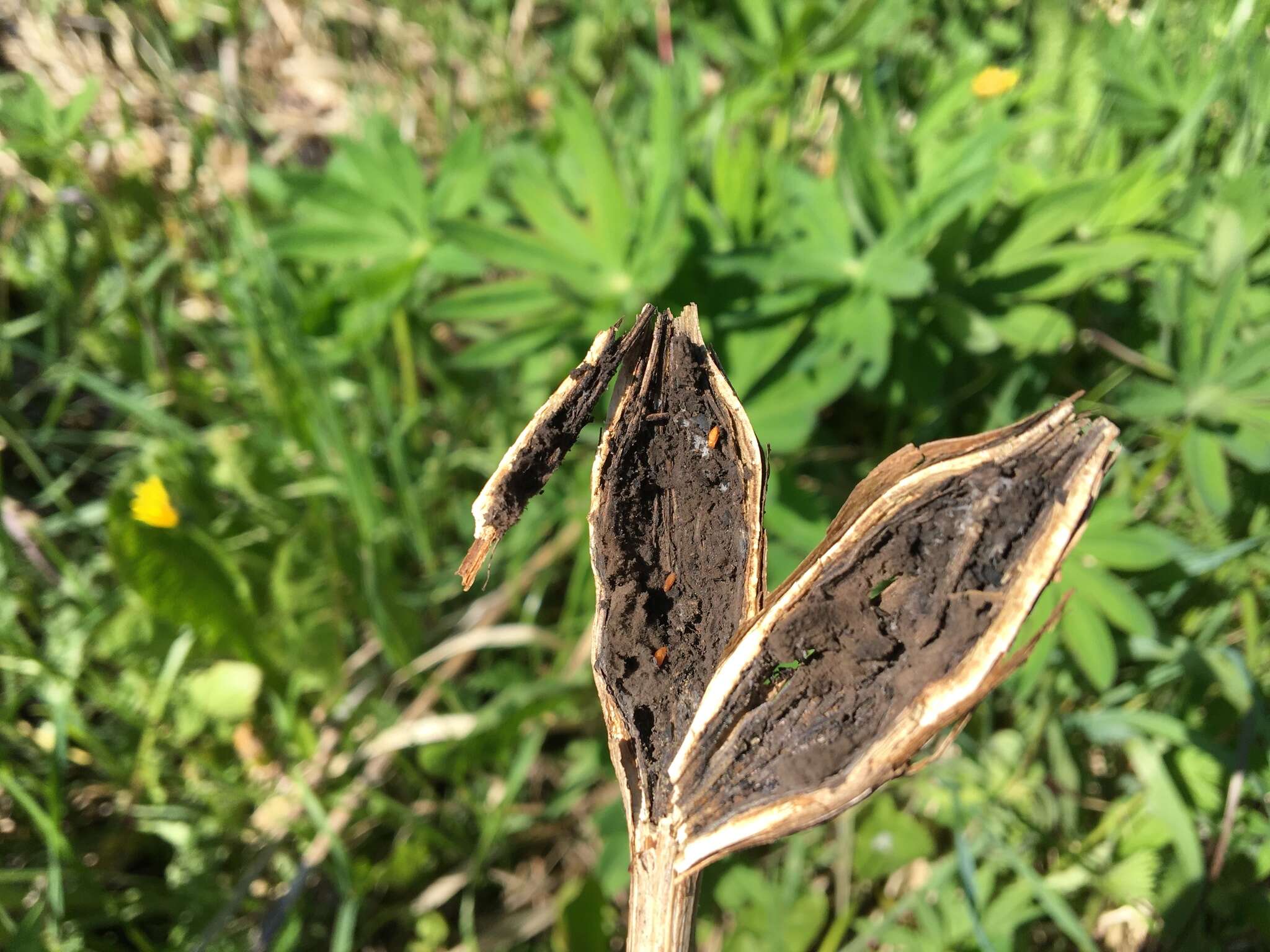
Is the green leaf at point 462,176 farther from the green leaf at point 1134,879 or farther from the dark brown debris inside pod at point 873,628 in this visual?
the green leaf at point 1134,879

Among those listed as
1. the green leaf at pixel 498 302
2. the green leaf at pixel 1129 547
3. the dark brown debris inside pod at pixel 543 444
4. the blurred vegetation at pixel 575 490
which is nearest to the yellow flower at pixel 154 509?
the blurred vegetation at pixel 575 490

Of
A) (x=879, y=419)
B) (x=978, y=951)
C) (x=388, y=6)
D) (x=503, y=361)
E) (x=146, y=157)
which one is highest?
(x=388, y=6)

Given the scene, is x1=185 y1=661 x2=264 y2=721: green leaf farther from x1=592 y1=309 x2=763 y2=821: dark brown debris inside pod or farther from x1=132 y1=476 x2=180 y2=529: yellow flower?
x1=592 y1=309 x2=763 y2=821: dark brown debris inside pod

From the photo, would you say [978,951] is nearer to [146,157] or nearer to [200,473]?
[200,473]

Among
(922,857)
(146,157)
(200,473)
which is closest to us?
(922,857)

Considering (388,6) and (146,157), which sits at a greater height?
(388,6)

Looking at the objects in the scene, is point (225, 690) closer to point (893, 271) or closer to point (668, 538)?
point (668, 538)

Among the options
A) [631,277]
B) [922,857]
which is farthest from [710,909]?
[631,277]
